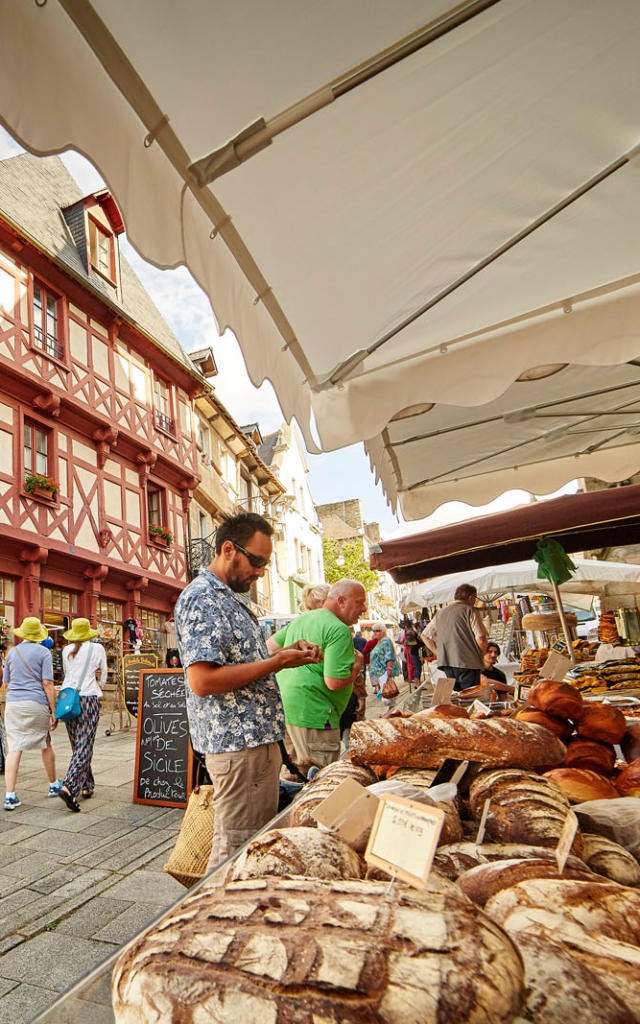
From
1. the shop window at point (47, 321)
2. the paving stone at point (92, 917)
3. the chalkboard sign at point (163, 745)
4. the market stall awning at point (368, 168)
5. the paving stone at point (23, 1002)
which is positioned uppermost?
the shop window at point (47, 321)

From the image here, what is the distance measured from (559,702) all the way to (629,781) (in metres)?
0.48

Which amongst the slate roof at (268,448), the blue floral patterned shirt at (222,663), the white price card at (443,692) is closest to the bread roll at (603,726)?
the white price card at (443,692)

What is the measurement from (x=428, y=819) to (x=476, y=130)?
6.70 ft

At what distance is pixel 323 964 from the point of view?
618mm

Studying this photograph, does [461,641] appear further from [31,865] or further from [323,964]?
[323,964]

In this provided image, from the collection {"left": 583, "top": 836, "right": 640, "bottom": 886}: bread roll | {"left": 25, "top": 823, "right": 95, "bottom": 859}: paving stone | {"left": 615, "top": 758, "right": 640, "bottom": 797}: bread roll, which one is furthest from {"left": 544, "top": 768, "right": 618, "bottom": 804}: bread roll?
{"left": 25, "top": 823, "right": 95, "bottom": 859}: paving stone

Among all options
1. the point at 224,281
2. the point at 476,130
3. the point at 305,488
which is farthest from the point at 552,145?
the point at 305,488

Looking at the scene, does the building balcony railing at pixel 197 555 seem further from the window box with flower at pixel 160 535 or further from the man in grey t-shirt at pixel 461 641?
the man in grey t-shirt at pixel 461 641

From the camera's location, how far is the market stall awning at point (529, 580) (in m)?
8.91

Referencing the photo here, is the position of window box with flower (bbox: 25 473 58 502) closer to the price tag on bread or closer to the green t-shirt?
the green t-shirt

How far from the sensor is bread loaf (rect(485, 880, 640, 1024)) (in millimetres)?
638

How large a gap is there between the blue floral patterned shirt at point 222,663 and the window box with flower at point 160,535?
15.9 m

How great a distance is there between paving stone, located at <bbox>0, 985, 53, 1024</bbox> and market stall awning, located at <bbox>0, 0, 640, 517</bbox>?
2.67m

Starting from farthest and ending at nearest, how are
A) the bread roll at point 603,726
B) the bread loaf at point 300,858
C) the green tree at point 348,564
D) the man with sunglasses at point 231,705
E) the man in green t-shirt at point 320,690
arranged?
the green tree at point 348,564 → the man in green t-shirt at point 320,690 → the man with sunglasses at point 231,705 → the bread roll at point 603,726 → the bread loaf at point 300,858
